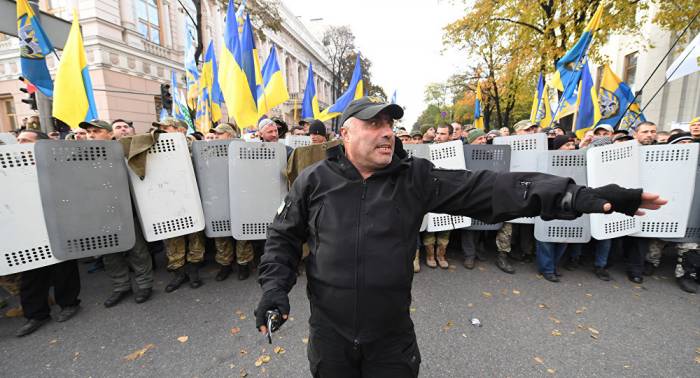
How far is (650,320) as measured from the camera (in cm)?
326

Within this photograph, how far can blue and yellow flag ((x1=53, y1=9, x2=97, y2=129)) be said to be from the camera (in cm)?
418

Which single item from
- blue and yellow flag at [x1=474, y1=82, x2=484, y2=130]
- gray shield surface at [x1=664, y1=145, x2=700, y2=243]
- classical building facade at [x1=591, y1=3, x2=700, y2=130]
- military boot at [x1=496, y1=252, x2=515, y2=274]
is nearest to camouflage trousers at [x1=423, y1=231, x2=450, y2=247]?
military boot at [x1=496, y1=252, x2=515, y2=274]

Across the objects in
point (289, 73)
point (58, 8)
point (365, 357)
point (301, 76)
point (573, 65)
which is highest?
point (301, 76)

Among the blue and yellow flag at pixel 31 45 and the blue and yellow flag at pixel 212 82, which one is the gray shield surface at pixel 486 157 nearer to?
the blue and yellow flag at pixel 212 82

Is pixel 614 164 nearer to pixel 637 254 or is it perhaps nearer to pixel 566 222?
pixel 566 222

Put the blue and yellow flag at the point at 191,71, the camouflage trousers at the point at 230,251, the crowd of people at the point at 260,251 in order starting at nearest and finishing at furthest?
1. the crowd of people at the point at 260,251
2. the camouflage trousers at the point at 230,251
3. the blue and yellow flag at the point at 191,71

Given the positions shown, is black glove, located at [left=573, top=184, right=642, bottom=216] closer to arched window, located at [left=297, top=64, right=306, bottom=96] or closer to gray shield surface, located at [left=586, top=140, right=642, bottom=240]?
gray shield surface, located at [left=586, top=140, right=642, bottom=240]

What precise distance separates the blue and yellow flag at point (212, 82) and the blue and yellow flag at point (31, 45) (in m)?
2.93

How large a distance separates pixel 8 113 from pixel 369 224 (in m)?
23.9

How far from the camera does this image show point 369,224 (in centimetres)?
151

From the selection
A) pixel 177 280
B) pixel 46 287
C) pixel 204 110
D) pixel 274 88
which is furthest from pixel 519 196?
pixel 204 110

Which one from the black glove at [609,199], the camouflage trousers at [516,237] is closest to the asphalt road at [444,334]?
the camouflage trousers at [516,237]

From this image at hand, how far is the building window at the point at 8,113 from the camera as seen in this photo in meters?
16.2

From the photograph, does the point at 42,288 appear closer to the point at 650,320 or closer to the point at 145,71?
the point at 650,320
